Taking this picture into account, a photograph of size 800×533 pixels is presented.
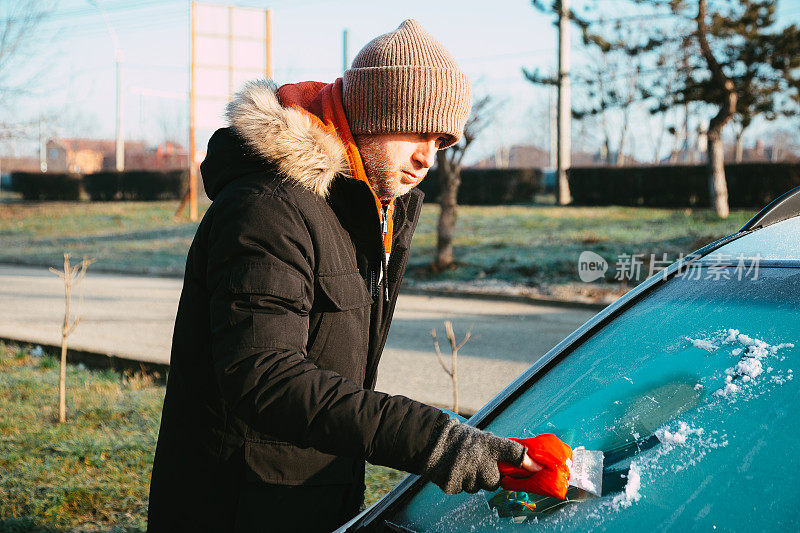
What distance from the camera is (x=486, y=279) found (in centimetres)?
1171

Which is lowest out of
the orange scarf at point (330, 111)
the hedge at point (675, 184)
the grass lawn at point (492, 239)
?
the grass lawn at point (492, 239)

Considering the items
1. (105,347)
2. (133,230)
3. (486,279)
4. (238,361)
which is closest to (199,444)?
(238,361)

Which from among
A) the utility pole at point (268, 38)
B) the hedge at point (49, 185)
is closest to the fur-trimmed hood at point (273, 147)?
the utility pole at point (268, 38)

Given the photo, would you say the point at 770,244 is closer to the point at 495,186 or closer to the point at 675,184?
the point at 675,184

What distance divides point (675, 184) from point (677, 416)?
711 inches

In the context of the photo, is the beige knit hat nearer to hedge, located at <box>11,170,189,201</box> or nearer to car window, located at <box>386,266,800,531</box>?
car window, located at <box>386,266,800,531</box>

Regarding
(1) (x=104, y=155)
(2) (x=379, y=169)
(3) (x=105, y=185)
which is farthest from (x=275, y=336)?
(1) (x=104, y=155)

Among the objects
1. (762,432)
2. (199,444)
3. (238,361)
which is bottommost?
(199,444)

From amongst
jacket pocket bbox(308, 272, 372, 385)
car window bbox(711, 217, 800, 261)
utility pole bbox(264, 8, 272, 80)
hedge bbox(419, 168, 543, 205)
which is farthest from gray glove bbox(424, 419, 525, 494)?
hedge bbox(419, 168, 543, 205)

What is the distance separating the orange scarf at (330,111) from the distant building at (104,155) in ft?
139

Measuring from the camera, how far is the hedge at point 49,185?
29.6 meters

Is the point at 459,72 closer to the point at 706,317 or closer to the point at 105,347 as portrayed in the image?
the point at 706,317

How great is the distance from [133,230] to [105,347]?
13.7 metres

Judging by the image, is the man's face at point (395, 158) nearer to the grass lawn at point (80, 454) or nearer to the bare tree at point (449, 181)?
the grass lawn at point (80, 454)
